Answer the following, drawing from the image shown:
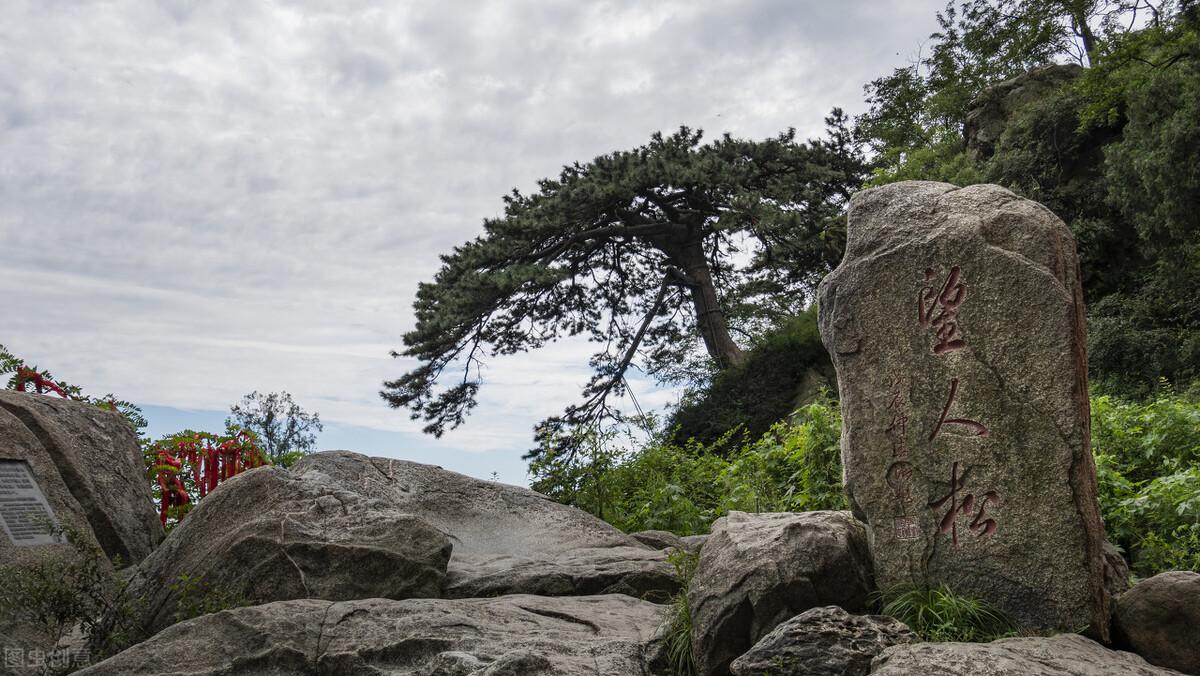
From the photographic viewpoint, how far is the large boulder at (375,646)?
443 centimetres

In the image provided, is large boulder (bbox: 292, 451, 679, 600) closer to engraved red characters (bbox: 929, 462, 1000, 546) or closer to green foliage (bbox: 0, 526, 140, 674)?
green foliage (bbox: 0, 526, 140, 674)

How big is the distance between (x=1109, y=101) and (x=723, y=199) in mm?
5970

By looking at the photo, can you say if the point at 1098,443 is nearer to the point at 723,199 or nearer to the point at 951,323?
the point at 951,323

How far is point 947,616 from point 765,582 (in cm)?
90

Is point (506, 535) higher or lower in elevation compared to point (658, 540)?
higher

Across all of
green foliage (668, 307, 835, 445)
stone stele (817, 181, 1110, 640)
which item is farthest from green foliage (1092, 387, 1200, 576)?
green foliage (668, 307, 835, 445)

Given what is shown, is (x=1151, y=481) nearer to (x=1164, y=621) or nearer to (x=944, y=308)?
(x=1164, y=621)

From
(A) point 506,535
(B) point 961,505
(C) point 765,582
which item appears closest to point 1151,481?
(B) point 961,505

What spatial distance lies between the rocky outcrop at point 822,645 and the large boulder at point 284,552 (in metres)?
2.53

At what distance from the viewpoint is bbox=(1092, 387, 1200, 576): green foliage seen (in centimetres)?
623

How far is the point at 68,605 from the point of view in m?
5.17

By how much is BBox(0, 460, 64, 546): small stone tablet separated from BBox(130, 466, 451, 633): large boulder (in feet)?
2.64

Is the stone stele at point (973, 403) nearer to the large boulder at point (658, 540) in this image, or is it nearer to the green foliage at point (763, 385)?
the large boulder at point (658, 540)

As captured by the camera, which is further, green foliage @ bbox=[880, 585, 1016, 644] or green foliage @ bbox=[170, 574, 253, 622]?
green foliage @ bbox=[170, 574, 253, 622]
